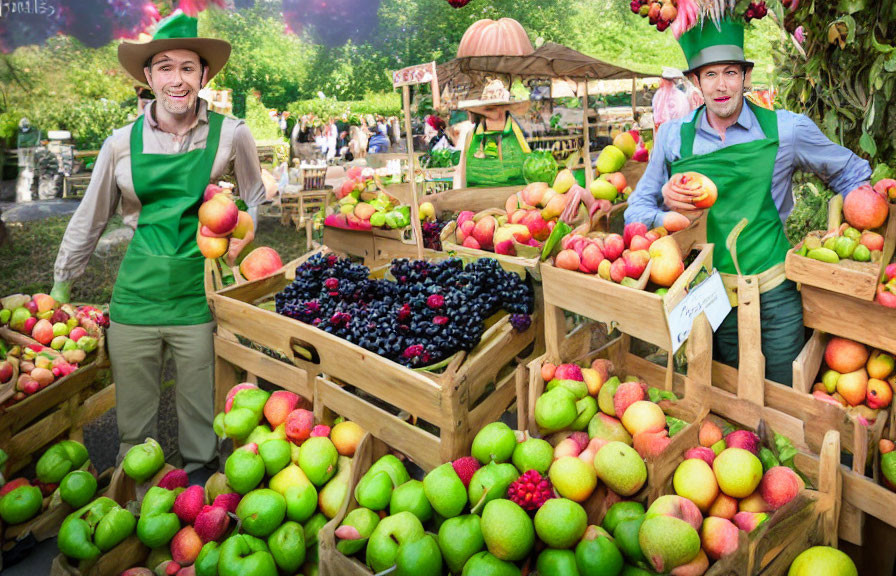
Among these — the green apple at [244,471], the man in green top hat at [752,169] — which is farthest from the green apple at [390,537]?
the man in green top hat at [752,169]

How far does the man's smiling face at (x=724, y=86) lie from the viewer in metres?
Result: 2.09

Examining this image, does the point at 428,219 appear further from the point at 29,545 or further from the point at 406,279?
the point at 29,545

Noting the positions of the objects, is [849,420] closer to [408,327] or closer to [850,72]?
[408,327]

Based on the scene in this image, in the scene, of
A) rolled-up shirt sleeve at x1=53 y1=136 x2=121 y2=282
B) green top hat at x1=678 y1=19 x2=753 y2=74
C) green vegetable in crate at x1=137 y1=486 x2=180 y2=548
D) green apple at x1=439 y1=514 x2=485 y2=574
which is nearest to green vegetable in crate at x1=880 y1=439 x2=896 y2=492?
green apple at x1=439 y1=514 x2=485 y2=574

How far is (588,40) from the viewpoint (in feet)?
24.2

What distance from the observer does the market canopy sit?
4805 millimetres

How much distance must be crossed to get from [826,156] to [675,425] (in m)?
1.16

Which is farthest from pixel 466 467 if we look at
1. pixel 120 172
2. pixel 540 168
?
pixel 540 168

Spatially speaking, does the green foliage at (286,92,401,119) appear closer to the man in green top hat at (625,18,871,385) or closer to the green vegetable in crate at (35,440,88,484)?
the green vegetable in crate at (35,440,88,484)

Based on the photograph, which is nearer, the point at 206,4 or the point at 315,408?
the point at 315,408

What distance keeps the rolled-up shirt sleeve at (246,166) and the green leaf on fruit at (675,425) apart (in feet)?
6.14

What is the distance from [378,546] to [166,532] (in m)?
0.61

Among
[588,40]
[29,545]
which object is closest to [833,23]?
[29,545]

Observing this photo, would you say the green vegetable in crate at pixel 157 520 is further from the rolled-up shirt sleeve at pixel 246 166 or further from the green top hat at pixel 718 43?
the green top hat at pixel 718 43
